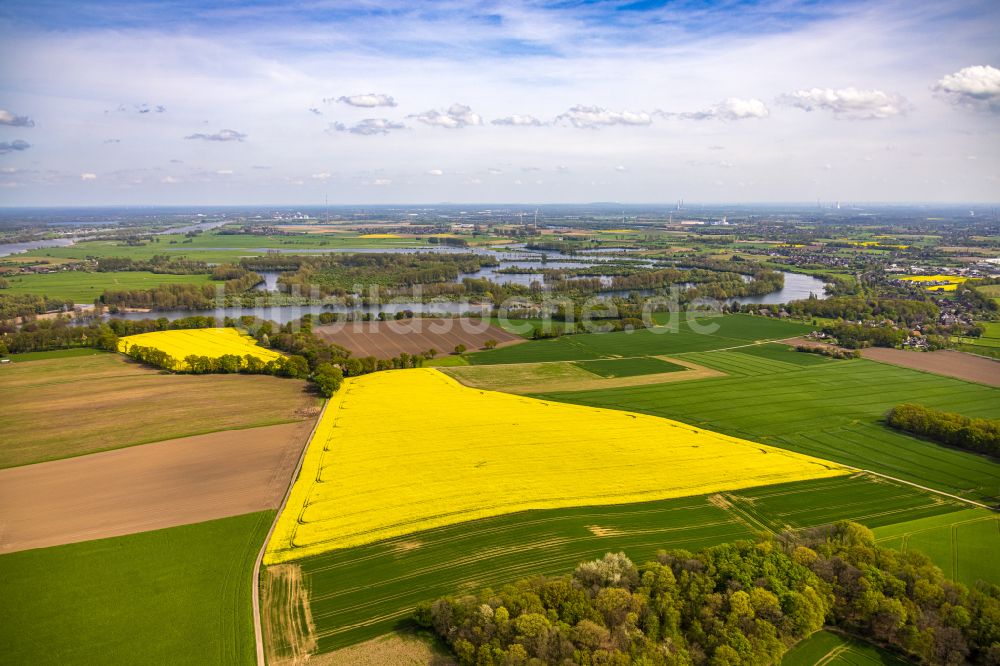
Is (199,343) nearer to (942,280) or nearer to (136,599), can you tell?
(136,599)

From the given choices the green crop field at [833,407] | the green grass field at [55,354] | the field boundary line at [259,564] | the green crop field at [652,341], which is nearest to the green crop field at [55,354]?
the green grass field at [55,354]

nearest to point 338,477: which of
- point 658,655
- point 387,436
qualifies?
point 387,436

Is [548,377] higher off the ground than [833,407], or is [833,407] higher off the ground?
[548,377]

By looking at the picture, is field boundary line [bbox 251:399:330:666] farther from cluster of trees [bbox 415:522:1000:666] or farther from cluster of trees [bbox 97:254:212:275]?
cluster of trees [bbox 97:254:212:275]

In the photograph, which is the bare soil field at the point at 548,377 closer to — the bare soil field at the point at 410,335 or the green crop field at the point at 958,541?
the bare soil field at the point at 410,335

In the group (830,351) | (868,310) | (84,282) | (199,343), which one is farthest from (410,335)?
(84,282)

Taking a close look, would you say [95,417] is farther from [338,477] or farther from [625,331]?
[625,331]
